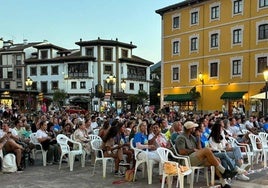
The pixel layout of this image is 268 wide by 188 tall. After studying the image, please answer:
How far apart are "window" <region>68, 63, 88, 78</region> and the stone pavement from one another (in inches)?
2248

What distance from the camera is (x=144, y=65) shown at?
71.5 meters

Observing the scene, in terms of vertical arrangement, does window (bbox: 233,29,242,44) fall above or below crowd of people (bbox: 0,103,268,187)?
above

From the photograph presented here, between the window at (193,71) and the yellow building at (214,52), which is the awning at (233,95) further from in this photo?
the window at (193,71)

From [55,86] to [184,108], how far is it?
119 ft

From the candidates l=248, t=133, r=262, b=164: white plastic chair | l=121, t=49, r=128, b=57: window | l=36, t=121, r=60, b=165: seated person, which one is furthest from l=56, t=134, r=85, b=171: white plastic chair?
l=121, t=49, r=128, b=57: window

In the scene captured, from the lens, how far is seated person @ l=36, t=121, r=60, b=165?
10.7 metres

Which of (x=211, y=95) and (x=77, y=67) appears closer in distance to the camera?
(x=211, y=95)

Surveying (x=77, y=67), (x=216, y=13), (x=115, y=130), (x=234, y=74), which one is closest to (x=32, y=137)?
(x=115, y=130)

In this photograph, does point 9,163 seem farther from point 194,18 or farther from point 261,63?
point 194,18

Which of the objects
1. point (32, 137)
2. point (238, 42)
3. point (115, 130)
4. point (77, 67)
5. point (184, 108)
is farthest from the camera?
point (77, 67)

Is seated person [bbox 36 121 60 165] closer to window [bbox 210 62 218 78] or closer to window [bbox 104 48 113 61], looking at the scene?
window [bbox 210 62 218 78]

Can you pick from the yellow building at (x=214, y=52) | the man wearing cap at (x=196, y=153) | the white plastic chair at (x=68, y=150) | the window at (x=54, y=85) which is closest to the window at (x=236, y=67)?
the yellow building at (x=214, y=52)

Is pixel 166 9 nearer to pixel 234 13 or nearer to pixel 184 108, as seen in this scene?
pixel 234 13

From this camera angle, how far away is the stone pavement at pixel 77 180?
26.0ft
